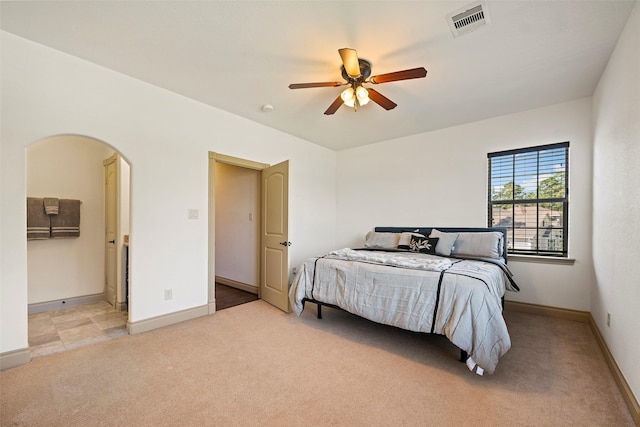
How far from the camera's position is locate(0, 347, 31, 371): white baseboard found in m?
2.12

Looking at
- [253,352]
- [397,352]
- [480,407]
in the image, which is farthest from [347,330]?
[480,407]

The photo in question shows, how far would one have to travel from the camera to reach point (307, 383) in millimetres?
2012

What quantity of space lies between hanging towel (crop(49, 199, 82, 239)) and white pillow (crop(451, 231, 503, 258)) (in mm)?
4979

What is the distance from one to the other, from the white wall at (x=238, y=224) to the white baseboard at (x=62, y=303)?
1849mm

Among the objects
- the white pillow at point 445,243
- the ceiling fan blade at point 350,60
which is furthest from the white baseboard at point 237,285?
the ceiling fan blade at point 350,60

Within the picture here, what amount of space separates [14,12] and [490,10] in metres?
3.34

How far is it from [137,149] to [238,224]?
87.2 inches

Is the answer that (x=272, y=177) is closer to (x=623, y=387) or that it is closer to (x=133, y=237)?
(x=133, y=237)

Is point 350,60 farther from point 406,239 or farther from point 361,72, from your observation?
point 406,239

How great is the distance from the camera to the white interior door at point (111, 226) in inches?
142

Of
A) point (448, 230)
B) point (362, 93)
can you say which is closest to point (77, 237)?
point (362, 93)

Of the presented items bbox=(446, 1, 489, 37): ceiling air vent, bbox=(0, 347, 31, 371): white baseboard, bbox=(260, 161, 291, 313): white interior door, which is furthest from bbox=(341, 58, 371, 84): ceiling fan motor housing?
bbox=(0, 347, 31, 371): white baseboard

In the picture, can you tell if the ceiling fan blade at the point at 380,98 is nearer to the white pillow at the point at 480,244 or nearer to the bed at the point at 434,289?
the bed at the point at 434,289

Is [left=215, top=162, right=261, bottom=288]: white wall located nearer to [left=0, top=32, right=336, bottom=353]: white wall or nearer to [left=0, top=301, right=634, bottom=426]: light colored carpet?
[left=0, top=32, right=336, bottom=353]: white wall
